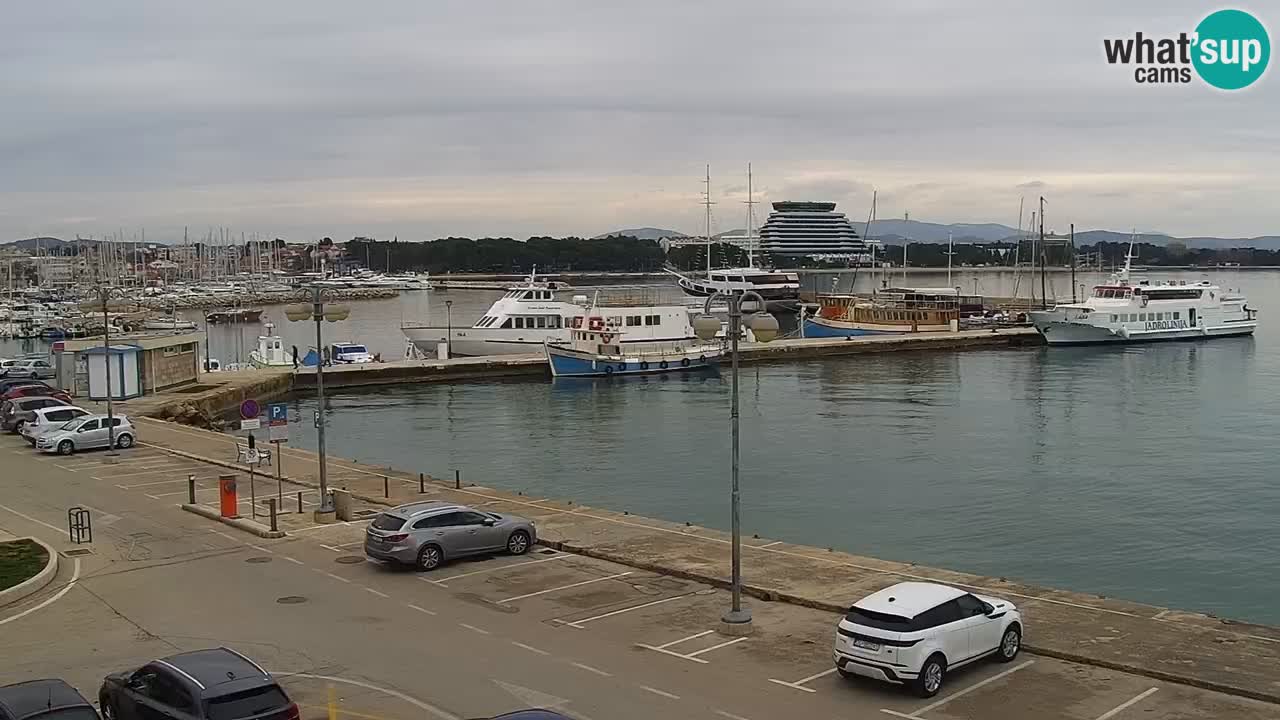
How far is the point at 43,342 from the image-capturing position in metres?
116

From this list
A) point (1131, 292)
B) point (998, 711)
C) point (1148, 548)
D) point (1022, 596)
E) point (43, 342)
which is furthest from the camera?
point (43, 342)

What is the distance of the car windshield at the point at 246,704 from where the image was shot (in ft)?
34.3

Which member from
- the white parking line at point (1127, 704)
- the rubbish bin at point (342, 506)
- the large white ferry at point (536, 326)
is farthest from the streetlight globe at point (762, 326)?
the large white ferry at point (536, 326)

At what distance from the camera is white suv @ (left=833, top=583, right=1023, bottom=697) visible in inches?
514

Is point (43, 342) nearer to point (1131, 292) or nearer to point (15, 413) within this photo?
point (15, 413)

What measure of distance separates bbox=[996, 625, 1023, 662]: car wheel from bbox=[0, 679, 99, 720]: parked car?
10198mm

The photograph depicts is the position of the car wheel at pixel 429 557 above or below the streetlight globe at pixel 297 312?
below

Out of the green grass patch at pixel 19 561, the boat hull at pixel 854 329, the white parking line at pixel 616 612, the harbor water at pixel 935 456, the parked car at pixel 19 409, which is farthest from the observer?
the boat hull at pixel 854 329

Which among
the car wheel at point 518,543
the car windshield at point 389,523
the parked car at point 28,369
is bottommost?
the car wheel at point 518,543

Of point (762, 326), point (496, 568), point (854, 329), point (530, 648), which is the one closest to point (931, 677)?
point (530, 648)

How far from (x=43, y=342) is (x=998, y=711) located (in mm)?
120968

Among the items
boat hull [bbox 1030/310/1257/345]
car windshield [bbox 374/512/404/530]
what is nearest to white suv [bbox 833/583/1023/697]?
car windshield [bbox 374/512/404/530]

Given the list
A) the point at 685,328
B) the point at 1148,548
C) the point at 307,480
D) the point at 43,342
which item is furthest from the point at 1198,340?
the point at 43,342

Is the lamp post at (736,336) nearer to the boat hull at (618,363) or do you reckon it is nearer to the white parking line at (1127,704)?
the white parking line at (1127,704)
